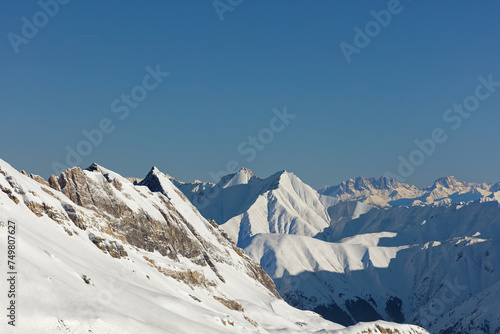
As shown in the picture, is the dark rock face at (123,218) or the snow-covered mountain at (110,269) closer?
the snow-covered mountain at (110,269)

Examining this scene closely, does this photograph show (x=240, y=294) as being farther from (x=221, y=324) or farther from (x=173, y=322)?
(x=173, y=322)

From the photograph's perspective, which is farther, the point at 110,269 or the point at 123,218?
the point at 123,218

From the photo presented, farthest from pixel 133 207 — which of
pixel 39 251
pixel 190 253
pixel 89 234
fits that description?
pixel 39 251

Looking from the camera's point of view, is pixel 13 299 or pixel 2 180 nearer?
pixel 13 299

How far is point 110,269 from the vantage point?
388 ft

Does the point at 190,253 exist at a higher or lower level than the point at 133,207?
lower

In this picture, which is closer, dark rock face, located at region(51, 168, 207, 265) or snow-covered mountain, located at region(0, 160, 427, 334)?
snow-covered mountain, located at region(0, 160, 427, 334)

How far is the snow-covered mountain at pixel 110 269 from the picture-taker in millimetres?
78625

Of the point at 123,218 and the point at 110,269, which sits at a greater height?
the point at 123,218

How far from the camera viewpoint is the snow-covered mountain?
258 feet

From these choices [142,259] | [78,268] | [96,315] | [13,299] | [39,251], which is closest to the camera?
[13,299]

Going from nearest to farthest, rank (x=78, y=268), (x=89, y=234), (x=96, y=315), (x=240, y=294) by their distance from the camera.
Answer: (x=96, y=315) → (x=78, y=268) → (x=89, y=234) → (x=240, y=294)

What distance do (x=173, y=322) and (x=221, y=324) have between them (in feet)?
69.2

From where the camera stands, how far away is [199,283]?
162750 mm
